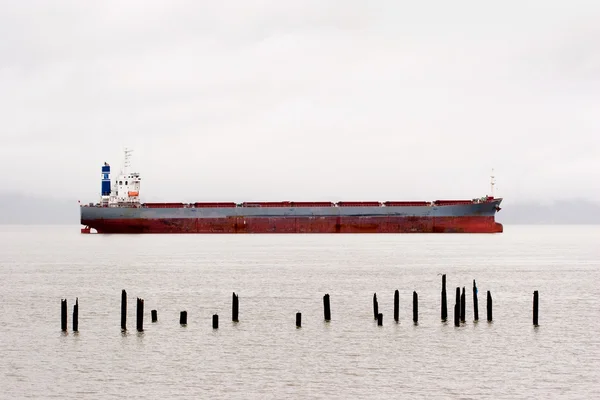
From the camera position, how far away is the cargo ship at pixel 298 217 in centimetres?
11862

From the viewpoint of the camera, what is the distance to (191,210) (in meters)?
121

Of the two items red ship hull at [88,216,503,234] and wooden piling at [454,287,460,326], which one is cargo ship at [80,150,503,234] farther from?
wooden piling at [454,287,460,326]

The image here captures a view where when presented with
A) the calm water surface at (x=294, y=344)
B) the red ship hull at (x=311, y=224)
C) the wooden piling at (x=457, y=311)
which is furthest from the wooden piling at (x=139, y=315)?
the red ship hull at (x=311, y=224)

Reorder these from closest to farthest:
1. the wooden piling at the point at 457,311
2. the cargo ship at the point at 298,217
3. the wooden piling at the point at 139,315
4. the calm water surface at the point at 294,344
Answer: the calm water surface at the point at 294,344 < the wooden piling at the point at 139,315 < the wooden piling at the point at 457,311 < the cargo ship at the point at 298,217

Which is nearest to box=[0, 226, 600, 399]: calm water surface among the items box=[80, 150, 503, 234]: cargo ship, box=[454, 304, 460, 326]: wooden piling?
box=[454, 304, 460, 326]: wooden piling

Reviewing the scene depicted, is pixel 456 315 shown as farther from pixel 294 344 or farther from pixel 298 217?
pixel 298 217

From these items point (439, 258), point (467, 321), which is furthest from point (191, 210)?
point (467, 321)

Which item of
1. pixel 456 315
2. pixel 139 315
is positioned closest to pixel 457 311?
pixel 456 315

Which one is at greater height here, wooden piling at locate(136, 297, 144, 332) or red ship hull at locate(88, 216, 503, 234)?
red ship hull at locate(88, 216, 503, 234)

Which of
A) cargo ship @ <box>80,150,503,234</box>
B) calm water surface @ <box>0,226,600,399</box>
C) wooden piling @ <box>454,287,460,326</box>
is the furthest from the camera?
cargo ship @ <box>80,150,503,234</box>

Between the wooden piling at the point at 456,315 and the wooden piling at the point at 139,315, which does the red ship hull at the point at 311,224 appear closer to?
the wooden piling at the point at 456,315

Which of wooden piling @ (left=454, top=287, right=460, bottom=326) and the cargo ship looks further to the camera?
the cargo ship

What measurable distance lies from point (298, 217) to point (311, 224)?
6.72 ft

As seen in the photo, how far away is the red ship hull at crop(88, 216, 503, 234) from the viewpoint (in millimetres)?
119250
